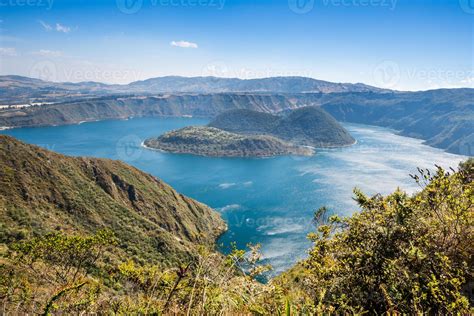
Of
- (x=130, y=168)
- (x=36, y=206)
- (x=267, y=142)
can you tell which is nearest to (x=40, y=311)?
(x=36, y=206)

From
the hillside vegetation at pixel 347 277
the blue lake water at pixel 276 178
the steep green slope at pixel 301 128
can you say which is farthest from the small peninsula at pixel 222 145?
the hillside vegetation at pixel 347 277

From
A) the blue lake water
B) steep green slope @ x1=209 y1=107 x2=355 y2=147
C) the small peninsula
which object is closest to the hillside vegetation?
the blue lake water

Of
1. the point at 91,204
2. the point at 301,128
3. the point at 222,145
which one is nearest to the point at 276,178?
the point at 222,145

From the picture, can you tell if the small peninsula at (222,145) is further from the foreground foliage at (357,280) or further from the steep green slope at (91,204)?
the foreground foliage at (357,280)

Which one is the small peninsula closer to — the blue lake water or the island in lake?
the island in lake

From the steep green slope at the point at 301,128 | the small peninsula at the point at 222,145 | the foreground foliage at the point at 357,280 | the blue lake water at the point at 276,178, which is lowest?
the blue lake water at the point at 276,178

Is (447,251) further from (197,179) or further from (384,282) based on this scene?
(197,179)

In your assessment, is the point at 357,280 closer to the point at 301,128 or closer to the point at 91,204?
the point at 91,204
